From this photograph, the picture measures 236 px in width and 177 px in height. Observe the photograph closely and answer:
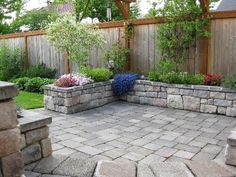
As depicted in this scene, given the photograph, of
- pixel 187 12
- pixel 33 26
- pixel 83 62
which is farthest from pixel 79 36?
pixel 33 26

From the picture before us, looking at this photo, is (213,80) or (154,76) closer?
(213,80)

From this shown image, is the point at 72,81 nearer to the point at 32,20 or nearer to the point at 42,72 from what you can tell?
the point at 42,72

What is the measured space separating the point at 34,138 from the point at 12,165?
0.76 meters

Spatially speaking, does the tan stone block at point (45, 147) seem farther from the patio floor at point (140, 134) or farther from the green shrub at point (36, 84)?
the green shrub at point (36, 84)

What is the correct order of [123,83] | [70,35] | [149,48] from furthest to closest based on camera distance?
[149,48] < [123,83] < [70,35]

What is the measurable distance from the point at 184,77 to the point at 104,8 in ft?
27.6

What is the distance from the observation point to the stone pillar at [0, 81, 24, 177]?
2.24 meters

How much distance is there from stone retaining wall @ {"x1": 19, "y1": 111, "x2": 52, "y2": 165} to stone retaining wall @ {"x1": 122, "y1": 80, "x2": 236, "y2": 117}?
3.38m

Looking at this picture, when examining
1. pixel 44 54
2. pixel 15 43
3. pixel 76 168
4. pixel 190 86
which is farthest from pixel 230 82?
pixel 15 43

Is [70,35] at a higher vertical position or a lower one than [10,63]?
higher

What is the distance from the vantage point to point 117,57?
7047mm

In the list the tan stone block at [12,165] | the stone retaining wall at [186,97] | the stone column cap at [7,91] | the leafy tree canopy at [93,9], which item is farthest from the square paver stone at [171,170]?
the leafy tree canopy at [93,9]

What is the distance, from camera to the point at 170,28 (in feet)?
20.6

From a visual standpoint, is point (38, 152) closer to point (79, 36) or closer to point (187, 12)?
point (79, 36)
